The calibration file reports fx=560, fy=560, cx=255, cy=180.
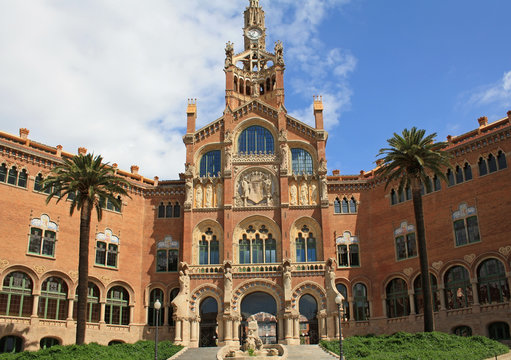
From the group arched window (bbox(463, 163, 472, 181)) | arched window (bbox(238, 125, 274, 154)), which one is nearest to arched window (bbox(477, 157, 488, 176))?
arched window (bbox(463, 163, 472, 181))

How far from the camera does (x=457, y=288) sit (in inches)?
1794

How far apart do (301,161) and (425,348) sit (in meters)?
24.5

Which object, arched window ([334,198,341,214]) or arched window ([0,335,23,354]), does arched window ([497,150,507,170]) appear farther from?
arched window ([0,335,23,354])

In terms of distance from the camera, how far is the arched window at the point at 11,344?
42406mm

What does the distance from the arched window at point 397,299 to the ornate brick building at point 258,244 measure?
0.14 m

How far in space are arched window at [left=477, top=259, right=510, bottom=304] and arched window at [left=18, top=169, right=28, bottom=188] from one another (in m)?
37.6

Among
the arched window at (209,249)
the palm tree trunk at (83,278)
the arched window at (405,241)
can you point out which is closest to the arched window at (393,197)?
the arched window at (405,241)

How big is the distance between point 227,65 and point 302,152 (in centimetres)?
1356

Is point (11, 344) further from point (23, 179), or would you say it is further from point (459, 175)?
point (459, 175)

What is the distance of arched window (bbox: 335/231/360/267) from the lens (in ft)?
175

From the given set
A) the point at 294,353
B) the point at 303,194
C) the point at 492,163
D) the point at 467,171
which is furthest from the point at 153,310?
the point at 492,163

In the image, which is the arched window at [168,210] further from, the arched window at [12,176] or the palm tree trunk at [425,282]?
the palm tree trunk at [425,282]

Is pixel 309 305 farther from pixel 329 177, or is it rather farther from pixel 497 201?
pixel 497 201

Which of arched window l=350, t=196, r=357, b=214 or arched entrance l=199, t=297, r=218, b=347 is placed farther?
arched window l=350, t=196, r=357, b=214
